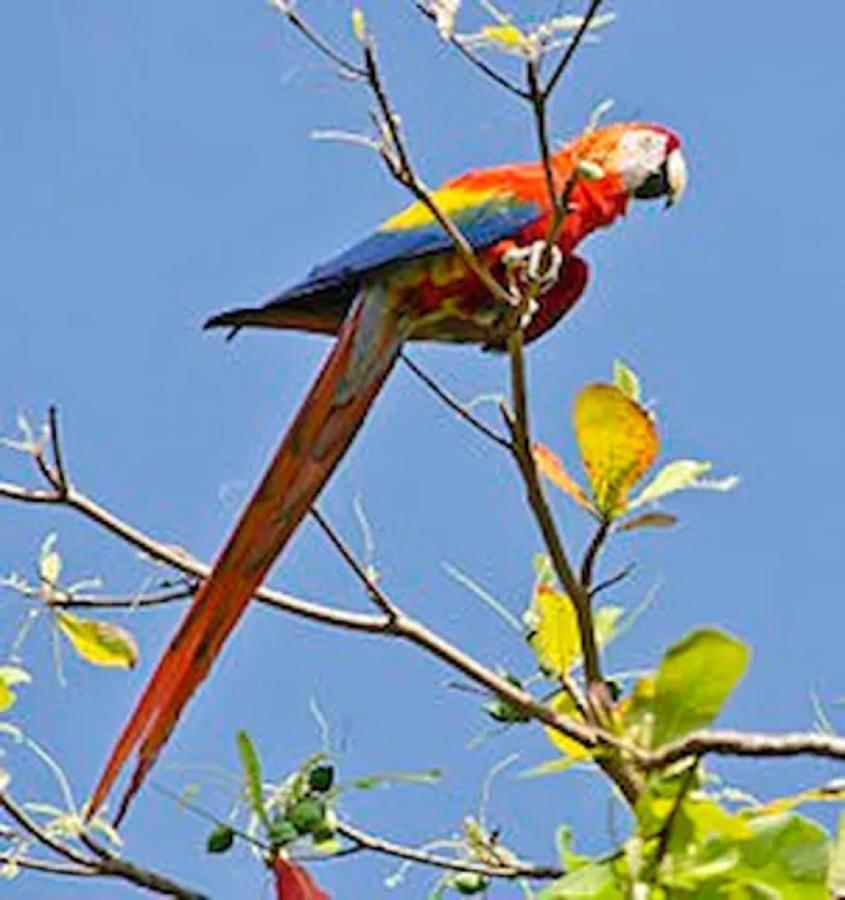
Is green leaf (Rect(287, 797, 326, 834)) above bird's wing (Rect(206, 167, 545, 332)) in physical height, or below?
below

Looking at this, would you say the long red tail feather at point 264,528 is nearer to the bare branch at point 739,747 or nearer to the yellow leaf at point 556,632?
the yellow leaf at point 556,632

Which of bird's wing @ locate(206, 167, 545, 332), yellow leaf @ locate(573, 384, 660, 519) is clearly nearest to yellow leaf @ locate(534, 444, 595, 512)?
yellow leaf @ locate(573, 384, 660, 519)

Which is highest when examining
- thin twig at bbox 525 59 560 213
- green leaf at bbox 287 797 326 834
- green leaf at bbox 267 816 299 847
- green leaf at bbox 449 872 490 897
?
thin twig at bbox 525 59 560 213

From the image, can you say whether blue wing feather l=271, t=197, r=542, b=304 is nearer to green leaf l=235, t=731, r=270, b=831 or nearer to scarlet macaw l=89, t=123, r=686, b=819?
scarlet macaw l=89, t=123, r=686, b=819

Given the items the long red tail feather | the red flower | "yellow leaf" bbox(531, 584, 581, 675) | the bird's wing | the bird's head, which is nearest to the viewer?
the red flower

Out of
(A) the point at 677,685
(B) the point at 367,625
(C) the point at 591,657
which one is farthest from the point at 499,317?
(A) the point at 677,685

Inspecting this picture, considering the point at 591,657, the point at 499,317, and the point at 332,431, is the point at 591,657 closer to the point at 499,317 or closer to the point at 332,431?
the point at 499,317

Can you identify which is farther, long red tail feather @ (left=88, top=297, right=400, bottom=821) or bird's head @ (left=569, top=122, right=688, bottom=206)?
bird's head @ (left=569, top=122, right=688, bottom=206)

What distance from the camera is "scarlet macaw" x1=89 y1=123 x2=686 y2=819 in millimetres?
1226

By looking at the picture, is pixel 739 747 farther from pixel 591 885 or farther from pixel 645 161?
pixel 645 161

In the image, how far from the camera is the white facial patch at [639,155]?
78.2 inches

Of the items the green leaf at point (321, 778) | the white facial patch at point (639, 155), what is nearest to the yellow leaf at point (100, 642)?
the green leaf at point (321, 778)

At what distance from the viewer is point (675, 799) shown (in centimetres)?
63

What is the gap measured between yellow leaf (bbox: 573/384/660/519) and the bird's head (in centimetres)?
100
